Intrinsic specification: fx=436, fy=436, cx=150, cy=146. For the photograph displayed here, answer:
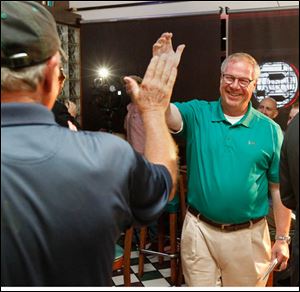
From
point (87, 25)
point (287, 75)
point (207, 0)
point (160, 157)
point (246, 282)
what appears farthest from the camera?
point (87, 25)

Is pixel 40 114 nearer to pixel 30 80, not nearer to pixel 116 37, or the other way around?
pixel 30 80

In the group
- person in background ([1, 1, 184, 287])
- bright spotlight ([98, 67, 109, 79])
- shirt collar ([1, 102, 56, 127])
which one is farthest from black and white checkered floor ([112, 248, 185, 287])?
shirt collar ([1, 102, 56, 127])

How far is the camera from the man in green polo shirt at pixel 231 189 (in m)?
2.06

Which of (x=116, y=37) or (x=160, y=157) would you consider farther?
(x=116, y=37)

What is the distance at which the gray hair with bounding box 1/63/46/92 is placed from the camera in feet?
2.78

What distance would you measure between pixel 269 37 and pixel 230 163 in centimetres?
260

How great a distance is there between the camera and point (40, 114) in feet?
2.83

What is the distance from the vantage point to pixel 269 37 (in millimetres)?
4262

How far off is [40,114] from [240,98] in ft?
4.89

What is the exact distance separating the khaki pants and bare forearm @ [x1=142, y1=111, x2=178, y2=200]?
1152mm

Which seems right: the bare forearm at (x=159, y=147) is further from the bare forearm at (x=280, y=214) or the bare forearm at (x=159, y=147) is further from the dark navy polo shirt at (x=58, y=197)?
the bare forearm at (x=280, y=214)

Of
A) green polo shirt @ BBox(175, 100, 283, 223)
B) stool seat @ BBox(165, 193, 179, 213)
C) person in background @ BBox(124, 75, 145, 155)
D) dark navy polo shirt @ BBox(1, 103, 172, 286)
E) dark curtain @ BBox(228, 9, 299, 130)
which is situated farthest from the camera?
dark curtain @ BBox(228, 9, 299, 130)

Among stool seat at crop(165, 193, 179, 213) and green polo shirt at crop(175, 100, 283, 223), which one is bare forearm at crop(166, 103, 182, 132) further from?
stool seat at crop(165, 193, 179, 213)

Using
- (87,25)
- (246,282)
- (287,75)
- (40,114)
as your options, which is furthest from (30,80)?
(87,25)
